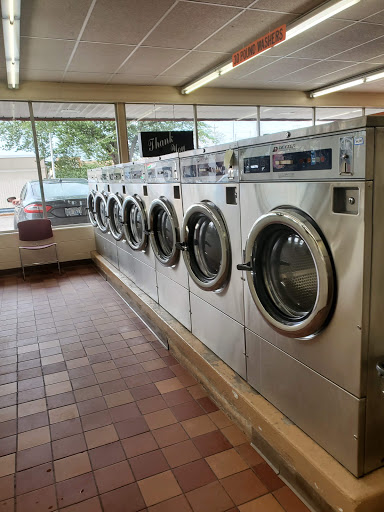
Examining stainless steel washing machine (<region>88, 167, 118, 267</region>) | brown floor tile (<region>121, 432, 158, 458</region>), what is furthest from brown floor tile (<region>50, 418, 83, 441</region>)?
stainless steel washing machine (<region>88, 167, 118, 267</region>)

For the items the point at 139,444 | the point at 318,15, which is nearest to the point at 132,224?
the point at 139,444

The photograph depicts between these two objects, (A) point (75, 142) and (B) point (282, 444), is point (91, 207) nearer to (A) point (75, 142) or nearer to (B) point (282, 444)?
(A) point (75, 142)

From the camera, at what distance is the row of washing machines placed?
4.68 ft

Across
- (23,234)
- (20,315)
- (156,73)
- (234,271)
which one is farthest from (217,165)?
(23,234)

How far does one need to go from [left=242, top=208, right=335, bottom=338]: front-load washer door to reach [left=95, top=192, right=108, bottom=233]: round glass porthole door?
382cm

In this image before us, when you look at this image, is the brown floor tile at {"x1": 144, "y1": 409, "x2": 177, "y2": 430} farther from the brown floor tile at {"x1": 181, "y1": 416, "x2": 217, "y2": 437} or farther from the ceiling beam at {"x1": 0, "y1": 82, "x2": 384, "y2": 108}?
the ceiling beam at {"x1": 0, "y1": 82, "x2": 384, "y2": 108}

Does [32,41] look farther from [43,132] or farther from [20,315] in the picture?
[20,315]

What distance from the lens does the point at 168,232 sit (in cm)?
351

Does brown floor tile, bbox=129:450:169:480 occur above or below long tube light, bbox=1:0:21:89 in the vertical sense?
below

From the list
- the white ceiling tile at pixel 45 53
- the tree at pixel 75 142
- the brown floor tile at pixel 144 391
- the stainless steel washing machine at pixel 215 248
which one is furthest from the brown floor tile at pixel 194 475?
the tree at pixel 75 142

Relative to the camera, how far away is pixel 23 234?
20.5ft

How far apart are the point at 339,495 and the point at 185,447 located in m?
0.88

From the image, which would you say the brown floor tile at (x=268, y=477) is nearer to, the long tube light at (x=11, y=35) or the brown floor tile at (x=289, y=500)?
the brown floor tile at (x=289, y=500)

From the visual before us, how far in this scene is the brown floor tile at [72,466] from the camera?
1.99 metres
